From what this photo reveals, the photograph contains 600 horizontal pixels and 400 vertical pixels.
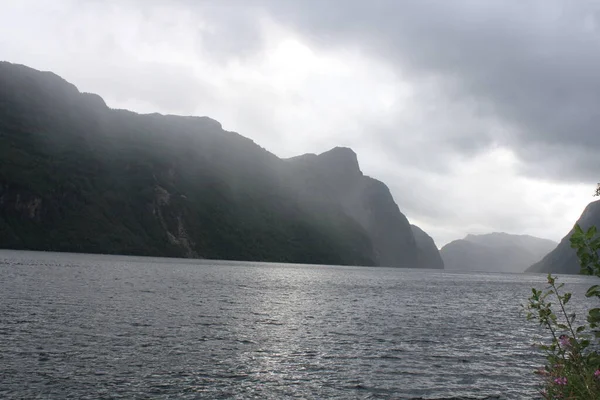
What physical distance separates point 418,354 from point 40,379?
26.0 m

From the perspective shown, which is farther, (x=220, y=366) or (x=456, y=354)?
(x=456, y=354)

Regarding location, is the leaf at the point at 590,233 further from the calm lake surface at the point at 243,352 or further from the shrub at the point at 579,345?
the calm lake surface at the point at 243,352

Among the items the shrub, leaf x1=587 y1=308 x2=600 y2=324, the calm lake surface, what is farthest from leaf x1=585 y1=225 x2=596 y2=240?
the calm lake surface

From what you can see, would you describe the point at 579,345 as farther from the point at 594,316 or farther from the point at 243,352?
→ the point at 243,352

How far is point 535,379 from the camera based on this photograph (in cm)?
3148

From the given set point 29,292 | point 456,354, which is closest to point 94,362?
point 456,354

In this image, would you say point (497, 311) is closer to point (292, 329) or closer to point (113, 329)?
point (292, 329)

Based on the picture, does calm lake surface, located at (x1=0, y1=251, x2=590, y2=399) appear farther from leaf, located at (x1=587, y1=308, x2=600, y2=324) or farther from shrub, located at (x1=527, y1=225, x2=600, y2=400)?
leaf, located at (x1=587, y1=308, x2=600, y2=324)

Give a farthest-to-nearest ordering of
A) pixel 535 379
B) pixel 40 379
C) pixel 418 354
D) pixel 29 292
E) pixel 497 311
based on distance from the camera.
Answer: pixel 497 311, pixel 29 292, pixel 418 354, pixel 535 379, pixel 40 379

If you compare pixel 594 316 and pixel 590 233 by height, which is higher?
pixel 590 233

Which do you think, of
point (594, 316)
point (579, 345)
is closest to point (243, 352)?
point (579, 345)

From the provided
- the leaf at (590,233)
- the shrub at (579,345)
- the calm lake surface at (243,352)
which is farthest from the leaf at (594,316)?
the calm lake surface at (243,352)

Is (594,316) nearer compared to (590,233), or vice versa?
(590,233)

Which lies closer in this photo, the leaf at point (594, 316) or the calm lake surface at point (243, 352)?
the leaf at point (594, 316)
